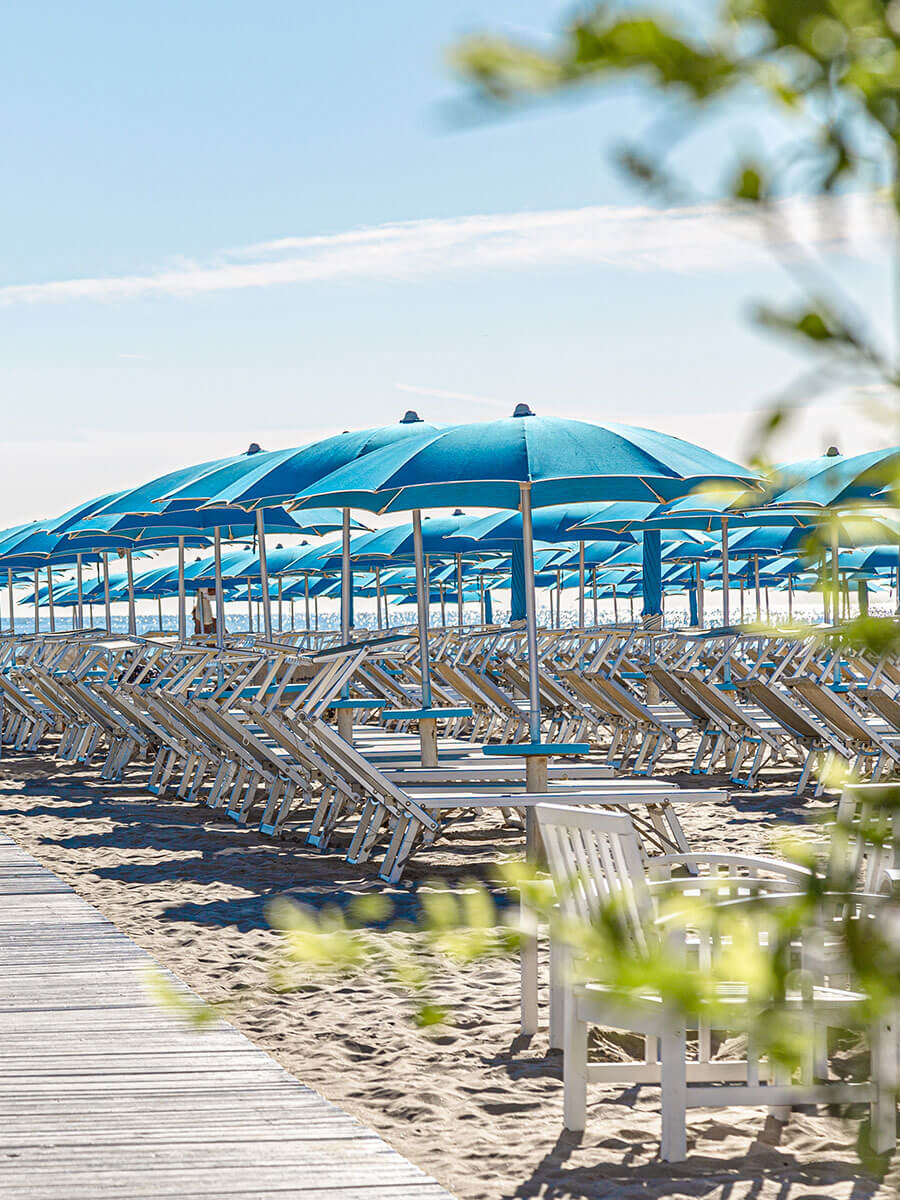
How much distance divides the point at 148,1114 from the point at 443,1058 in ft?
2.96

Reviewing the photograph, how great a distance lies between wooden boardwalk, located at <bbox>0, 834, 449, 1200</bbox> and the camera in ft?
9.55

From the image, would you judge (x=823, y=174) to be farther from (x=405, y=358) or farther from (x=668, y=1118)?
(x=405, y=358)

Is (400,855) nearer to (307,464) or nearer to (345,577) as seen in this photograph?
(307,464)

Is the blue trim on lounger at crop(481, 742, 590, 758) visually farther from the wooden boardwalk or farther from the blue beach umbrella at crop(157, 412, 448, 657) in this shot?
the blue beach umbrella at crop(157, 412, 448, 657)

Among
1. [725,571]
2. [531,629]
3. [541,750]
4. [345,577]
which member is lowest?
[541,750]

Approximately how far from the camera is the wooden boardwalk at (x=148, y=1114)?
2.91 m

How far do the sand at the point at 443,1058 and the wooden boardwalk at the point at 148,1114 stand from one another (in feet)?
0.40

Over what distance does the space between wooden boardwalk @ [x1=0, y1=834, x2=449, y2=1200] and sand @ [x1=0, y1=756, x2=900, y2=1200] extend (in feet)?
0.40

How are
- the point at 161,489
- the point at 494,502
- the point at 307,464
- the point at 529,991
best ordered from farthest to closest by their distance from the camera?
the point at 161,489, the point at 307,464, the point at 494,502, the point at 529,991

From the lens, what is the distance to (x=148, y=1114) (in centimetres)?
334

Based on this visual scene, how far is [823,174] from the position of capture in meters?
0.59

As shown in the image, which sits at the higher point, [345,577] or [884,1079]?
[345,577]

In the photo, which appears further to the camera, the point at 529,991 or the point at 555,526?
the point at 555,526

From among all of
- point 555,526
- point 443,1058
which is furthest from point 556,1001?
point 555,526
